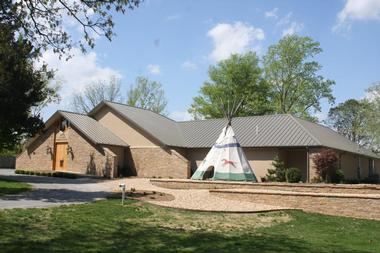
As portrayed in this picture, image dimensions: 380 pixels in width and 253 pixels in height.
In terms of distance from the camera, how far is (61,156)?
3638 cm

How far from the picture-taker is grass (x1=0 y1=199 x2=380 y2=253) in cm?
970

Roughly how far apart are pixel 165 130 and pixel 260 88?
83.1 ft

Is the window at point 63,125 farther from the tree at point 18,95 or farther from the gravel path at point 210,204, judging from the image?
the gravel path at point 210,204

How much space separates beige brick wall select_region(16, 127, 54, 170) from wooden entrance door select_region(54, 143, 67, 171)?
0.47 meters

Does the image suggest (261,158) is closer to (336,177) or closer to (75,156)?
(336,177)

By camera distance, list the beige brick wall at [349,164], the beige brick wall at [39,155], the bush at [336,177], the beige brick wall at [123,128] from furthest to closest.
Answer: the beige brick wall at [39,155], the beige brick wall at [123,128], the beige brick wall at [349,164], the bush at [336,177]

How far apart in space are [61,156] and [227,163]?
15250 mm

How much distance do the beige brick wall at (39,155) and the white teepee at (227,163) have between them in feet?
47.8

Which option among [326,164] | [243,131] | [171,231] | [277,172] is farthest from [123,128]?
[171,231]

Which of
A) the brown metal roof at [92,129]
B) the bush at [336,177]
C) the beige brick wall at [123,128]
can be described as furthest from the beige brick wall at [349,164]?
the brown metal roof at [92,129]

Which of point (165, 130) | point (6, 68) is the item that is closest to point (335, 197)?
point (6, 68)

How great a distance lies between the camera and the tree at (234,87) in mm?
58719

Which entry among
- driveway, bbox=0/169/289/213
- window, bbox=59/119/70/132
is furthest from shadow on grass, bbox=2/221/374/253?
window, bbox=59/119/70/132

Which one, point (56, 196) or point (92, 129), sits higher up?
point (92, 129)
